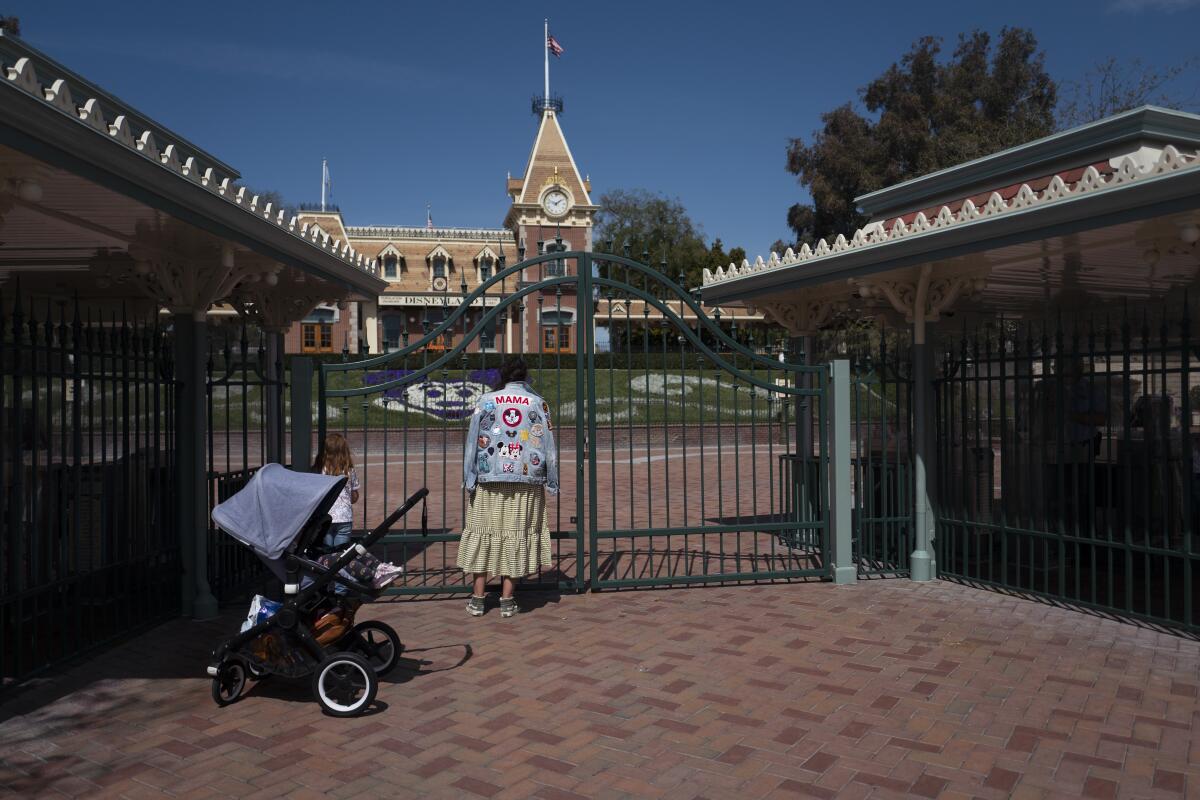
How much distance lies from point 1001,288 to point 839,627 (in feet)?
12.5

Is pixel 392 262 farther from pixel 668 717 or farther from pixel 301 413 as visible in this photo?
pixel 668 717

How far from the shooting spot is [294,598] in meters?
4.79

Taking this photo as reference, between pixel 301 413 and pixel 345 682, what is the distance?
109 inches

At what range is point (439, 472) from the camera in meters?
18.6

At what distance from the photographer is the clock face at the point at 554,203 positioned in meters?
41.9

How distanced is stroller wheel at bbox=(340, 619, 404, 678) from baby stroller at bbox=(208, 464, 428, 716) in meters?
0.15

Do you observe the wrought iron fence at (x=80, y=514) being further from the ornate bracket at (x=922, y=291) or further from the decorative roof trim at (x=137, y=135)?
the ornate bracket at (x=922, y=291)

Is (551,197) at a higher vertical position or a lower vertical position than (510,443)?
higher

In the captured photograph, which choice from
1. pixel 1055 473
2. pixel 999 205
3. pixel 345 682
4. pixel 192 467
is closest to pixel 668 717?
pixel 345 682

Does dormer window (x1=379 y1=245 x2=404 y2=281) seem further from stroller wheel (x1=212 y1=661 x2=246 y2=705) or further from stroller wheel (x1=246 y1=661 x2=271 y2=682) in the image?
stroller wheel (x1=212 y1=661 x2=246 y2=705)

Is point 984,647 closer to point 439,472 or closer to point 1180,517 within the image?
point 1180,517

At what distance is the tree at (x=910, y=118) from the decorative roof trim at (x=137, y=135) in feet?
90.6

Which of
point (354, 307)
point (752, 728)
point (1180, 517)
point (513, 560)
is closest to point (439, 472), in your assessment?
point (513, 560)

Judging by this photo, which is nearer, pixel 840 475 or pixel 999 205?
pixel 999 205
